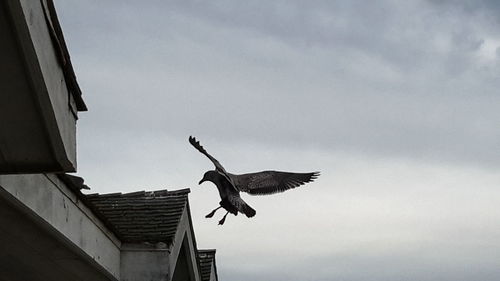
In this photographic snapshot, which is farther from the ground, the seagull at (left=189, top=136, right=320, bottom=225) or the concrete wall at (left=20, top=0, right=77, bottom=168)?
the seagull at (left=189, top=136, right=320, bottom=225)

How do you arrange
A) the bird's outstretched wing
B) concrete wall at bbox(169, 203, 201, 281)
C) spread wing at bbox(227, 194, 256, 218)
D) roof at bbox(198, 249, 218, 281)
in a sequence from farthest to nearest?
roof at bbox(198, 249, 218, 281), the bird's outstretched wing, spread wing at bbox(227, 194, 256, 218), concrete wall at bbox(169, 203, 201, 281)

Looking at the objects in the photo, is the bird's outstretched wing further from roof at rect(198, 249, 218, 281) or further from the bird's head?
roof at rect(198, 249, 218, 281)

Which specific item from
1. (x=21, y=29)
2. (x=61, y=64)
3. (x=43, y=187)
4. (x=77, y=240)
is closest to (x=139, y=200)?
(x=77, y=240)

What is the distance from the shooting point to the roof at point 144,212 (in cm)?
995

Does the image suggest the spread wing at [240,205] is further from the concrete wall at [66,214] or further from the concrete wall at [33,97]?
the concrete wall at [33,97]

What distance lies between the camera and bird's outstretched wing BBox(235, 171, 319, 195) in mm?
11297

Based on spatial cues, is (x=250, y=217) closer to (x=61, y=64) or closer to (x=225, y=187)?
(x=225, y=187)

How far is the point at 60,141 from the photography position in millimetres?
4875

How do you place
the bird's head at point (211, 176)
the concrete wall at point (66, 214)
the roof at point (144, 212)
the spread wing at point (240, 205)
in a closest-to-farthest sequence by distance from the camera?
the concrete wall at point (66, 214)
the roof at point (144, 212)
the spread wing at point (240, 205)
the bird's head at point (211, 176)

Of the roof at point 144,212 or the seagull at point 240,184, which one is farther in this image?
the seagull at point 240,184

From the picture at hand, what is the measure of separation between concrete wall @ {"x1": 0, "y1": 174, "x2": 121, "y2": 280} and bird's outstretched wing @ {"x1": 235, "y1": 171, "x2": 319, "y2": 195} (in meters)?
2.22

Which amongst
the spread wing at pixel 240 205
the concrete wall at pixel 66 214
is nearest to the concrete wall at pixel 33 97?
Answer: the concrete wall at pixel 66 214

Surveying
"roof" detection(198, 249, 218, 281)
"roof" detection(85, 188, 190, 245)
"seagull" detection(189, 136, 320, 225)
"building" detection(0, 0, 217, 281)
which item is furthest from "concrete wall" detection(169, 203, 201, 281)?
"roof" detection(198, 249, 218, 281)

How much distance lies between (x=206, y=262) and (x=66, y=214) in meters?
8.15
